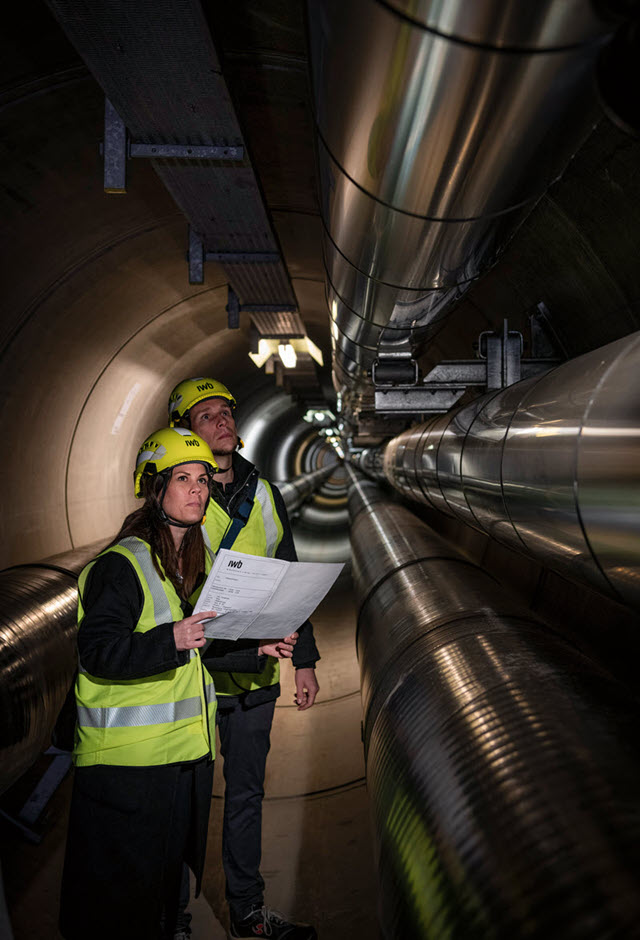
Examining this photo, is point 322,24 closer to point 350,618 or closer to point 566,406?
point 566,406

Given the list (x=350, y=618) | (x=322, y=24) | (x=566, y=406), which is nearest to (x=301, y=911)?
(x=566, y=406)

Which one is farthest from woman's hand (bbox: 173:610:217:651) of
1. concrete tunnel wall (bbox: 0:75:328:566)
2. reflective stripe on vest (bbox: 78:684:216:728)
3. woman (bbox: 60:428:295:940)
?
concrete tunnel wall (bbox: 0:75:328:566)

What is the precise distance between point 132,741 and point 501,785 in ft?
3.39

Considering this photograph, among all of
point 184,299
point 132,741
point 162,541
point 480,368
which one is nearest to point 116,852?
point 132,741

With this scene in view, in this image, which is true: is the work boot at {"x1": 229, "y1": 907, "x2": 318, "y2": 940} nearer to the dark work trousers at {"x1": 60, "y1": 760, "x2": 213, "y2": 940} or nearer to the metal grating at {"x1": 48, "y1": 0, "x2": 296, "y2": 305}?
the dark work trousers at {"x1": 60, "y1": 760, "x2": 213, "y2": 940}

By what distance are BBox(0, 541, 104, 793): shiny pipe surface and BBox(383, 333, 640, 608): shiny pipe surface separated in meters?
2.09

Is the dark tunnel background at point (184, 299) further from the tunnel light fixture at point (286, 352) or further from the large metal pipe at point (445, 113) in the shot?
the tunnel light fixture at point (286, 352)

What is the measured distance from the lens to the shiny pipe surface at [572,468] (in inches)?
40.6

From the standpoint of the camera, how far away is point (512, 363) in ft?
10.0

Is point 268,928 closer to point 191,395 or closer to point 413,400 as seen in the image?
point 191,395

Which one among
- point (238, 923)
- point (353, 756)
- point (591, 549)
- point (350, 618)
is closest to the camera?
point (591, 549)

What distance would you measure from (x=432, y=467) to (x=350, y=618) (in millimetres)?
3420

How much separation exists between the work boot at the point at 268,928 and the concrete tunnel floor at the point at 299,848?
0.49ft

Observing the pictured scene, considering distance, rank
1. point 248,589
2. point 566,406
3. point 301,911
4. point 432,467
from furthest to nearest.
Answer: point 432,467, point 301,911, point 248,589, point 566,406
